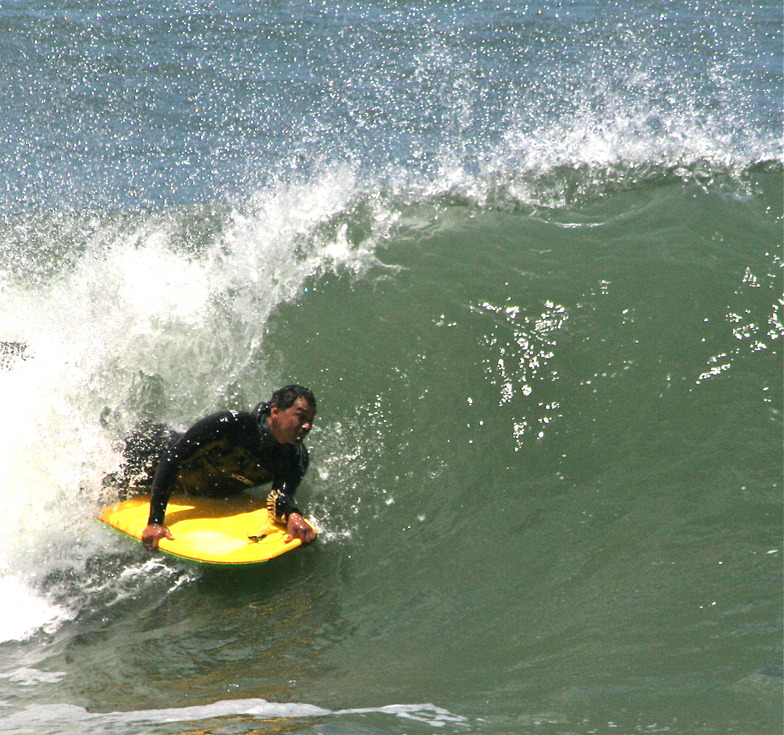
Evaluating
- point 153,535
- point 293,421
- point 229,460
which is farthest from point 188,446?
point 293,421

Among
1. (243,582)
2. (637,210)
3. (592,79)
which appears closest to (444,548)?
(243,582)

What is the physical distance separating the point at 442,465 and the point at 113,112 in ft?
25.6

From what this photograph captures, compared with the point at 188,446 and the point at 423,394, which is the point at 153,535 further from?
the point at 423,394

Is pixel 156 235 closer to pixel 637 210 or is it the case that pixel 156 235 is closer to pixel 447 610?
pixel 637 210

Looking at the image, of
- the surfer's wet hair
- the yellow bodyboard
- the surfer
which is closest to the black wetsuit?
the surfer

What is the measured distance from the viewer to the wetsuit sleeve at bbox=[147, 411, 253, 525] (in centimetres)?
458

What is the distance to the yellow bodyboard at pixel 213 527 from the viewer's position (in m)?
4.53

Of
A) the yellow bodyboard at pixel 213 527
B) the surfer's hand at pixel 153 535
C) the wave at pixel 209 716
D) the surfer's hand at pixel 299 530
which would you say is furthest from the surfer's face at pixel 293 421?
the wave at pixel 209 716

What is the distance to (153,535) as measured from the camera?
4.58 metres

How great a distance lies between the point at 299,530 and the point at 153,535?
0.78 m

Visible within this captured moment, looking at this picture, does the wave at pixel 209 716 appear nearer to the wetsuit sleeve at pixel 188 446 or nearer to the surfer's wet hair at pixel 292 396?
the wetsuit sleeve at pixel 188 446

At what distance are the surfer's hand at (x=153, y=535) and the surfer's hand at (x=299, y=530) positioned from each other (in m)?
0.64

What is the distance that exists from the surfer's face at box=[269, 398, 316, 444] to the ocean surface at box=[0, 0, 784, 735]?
88 cm

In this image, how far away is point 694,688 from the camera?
138 inches
